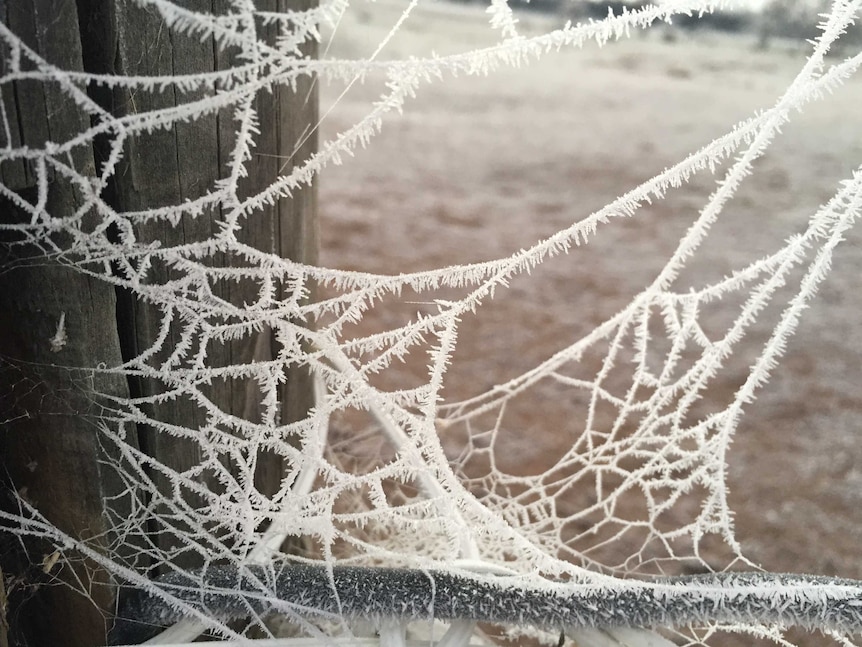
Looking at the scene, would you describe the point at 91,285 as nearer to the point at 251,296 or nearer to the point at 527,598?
the point at 251,296

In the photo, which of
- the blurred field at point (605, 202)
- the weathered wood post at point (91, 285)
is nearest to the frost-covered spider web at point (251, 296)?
the weathered wood post at point (91, 285)

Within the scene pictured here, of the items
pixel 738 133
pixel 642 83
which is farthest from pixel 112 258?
pixel 642 83

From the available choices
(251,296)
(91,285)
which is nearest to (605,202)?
(251,296)

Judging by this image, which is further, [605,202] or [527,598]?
[605,202]

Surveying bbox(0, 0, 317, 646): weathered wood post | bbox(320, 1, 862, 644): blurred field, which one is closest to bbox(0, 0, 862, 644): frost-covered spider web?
bbox(0, 0, 317, 646): weathered wood post

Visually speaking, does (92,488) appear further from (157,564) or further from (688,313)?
(688,313)

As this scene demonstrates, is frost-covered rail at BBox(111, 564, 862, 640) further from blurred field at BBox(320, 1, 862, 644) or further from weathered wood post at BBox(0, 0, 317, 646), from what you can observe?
blurred field at BBox(320, 1, 862, 644)
